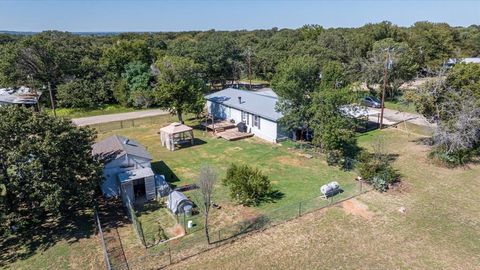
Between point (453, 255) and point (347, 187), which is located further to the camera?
point (347, 187)

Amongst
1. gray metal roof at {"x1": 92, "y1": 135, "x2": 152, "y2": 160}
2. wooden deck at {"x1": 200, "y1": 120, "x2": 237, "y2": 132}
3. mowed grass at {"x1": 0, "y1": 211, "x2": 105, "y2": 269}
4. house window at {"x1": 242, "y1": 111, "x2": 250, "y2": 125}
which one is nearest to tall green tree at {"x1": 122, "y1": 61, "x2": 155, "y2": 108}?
wooden deck at {"x1": 200, "y1": 120, "x2": 237, "y2": 132}

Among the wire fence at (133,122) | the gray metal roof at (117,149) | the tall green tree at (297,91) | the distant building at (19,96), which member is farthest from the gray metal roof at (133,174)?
the distant building at (19,96)

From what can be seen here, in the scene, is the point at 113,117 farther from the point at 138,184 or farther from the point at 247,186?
the point at 247,186

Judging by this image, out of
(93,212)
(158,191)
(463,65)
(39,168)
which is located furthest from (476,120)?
(39,168)

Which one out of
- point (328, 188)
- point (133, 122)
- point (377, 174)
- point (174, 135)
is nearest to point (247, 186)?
point (328, 188)

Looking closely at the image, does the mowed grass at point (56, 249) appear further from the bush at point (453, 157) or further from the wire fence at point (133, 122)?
the bush at point (453, 157)

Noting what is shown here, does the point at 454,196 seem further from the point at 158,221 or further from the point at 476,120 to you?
the point at 158,221
